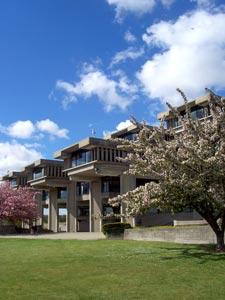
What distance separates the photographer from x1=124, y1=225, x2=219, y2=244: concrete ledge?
22797mm

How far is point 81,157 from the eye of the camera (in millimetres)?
49750

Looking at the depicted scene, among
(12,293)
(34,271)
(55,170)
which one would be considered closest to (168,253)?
(34,271)

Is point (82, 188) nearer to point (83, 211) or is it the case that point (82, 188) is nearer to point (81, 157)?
point (83, 211)

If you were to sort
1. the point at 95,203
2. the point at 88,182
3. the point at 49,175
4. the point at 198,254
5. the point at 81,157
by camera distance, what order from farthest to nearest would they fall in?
the point at 49,175
the point at 88,182
the point at 95,203
the point at 81,157
the point at 198,254

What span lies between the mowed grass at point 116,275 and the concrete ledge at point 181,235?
4.20m

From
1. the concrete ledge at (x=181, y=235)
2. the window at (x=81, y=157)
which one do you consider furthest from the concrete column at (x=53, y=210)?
the concrete ledge at (x=181, y=235)

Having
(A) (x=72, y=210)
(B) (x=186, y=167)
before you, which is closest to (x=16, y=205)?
(A) (x=72, y=210)

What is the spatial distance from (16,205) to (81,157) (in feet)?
31.4

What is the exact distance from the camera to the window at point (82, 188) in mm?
55531

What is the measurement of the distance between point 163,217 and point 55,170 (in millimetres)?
18096

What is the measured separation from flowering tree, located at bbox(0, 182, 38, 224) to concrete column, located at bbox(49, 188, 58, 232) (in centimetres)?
735

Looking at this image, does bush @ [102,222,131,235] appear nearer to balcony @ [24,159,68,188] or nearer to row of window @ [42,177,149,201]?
row of window @ [42,177,149,201]

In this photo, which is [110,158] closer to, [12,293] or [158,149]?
[158,149]

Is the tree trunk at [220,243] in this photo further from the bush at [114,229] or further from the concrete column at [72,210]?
the concrete column at [72,210]
